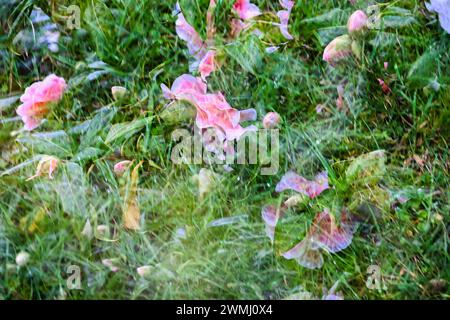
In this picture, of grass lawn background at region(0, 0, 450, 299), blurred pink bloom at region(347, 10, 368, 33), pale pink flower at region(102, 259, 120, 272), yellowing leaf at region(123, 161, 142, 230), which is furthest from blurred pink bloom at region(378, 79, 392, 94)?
pale pink flower at region(102, 259, 120, 272)

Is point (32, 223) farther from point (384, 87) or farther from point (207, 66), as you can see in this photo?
point (384, 87)

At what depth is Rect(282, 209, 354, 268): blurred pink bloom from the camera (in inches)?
68.7

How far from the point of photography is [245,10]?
1918 mm

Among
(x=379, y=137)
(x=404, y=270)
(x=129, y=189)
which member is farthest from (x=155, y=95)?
(x=404, y=270)

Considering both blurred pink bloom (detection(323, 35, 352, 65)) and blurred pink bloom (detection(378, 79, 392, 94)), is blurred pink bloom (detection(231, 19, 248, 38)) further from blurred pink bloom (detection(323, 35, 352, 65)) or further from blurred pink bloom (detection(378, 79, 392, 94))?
blurred pink bloom (detection(378, 79, 392, 94))

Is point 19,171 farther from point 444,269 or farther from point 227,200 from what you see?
point 444,269

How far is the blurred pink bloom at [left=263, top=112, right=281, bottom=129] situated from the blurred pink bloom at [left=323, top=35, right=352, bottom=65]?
0.60ft

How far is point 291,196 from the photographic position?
1799mm

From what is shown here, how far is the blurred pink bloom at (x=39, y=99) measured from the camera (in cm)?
186

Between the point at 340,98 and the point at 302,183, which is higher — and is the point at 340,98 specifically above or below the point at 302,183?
above

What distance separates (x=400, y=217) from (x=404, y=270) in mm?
114

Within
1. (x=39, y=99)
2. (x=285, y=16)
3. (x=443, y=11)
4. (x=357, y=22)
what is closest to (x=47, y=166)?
(x=39, y=99)

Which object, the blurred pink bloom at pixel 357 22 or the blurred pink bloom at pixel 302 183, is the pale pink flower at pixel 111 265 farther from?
the blurred pink bloom at pixel 357 22

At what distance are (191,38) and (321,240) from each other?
1.83 ft
